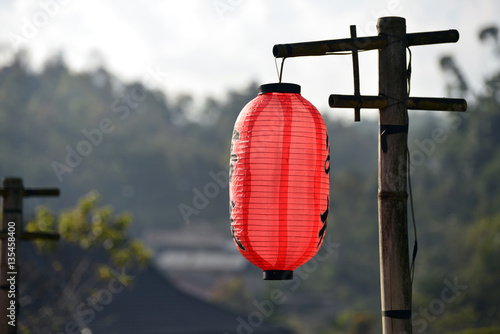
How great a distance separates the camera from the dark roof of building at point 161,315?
1573cm

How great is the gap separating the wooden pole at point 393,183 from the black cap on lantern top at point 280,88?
48 cm

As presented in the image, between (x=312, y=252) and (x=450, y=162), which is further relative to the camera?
(x=450, y=162)

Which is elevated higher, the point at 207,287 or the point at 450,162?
the point at 450,162

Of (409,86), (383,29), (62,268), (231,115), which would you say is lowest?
(62,268)

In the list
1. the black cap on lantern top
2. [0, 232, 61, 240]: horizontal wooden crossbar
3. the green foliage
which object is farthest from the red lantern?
Result: the green foliage

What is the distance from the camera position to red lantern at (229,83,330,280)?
4250mm

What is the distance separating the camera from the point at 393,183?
4.20 m

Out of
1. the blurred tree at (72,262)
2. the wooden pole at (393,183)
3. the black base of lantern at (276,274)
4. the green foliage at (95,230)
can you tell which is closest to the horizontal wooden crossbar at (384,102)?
the wooden pole at (393,183)

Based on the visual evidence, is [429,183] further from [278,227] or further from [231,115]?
[278,227]

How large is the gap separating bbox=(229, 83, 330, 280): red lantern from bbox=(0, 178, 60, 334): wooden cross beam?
2963 mm

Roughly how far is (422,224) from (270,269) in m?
38.0

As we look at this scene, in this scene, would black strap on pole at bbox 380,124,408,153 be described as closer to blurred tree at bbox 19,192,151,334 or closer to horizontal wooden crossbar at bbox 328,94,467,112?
horizontal wooden crossbar at bbox 328,94,467,112

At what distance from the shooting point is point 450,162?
43438 mm

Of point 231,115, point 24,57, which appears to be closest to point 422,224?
point 231,115
